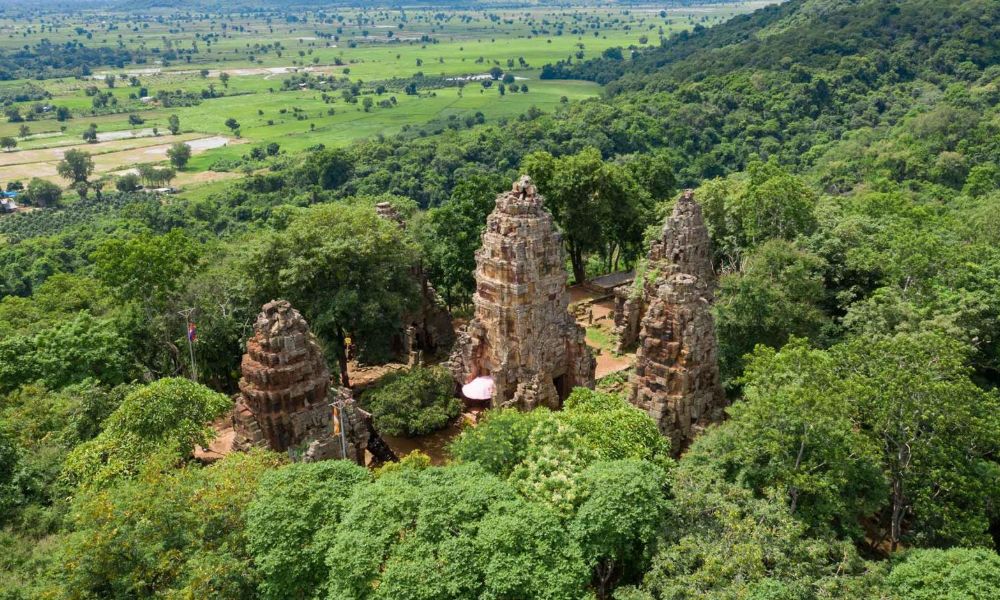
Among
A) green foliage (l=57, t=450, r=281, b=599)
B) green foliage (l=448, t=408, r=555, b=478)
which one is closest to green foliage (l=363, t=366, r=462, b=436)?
green foliage (l=448, t=408, r=555, b=478)

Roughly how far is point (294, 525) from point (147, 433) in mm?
8188

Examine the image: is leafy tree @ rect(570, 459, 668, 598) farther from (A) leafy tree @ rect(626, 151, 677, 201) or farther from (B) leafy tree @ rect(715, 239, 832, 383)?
(A) leafy tree @ rect(626, 151, 677, 201)

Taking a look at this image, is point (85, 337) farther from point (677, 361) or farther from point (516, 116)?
point (516, 116)

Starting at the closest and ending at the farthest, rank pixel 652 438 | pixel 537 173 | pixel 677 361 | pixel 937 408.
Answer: pixel 937 408, pixel 652 438, pixel 677 361, pixel 537 173

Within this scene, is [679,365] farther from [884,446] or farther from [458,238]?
A: [458,238]

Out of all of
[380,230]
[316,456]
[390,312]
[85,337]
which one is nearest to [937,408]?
[316,456]

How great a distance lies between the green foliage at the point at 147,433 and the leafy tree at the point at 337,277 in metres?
7.74

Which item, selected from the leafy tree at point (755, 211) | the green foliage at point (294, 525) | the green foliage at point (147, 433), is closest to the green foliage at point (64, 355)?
the green foliage at point (147, 433)

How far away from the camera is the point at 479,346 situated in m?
29.9

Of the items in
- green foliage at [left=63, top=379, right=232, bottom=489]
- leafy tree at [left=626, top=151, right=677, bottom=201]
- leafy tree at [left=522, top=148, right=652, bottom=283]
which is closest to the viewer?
green foliage at [left=63, top=379, right=232, bottom=489]

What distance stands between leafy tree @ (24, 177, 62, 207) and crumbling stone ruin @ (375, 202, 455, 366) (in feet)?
246

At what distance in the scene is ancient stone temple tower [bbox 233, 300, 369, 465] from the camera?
77.5 feet

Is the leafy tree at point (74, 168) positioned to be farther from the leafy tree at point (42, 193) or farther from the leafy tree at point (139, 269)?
the leafy tree at point (139, 269)

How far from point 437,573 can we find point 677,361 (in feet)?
40.7
